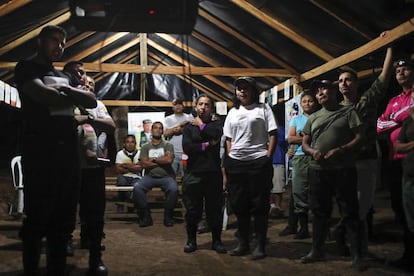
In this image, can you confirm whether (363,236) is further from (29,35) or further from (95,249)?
(29,35)

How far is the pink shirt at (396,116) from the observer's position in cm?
316

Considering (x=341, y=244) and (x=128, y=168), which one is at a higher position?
(x=128, y=168)

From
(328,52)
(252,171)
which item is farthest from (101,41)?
(252,171)

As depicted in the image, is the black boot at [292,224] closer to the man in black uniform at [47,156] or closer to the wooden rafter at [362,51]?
the wooden rafter at [362,51]

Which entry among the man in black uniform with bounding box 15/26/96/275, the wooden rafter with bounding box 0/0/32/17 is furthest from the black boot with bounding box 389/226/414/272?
the wooden rafter with bounding box 0/0/32/17

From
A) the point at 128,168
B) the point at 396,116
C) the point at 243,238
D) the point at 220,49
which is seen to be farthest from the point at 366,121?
the point at 220,49

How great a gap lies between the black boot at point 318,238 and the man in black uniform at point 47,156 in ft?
6.21

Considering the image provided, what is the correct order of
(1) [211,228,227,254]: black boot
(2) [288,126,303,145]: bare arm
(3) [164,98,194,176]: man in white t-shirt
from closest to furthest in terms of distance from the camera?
(1) [211,228,227,254]: black boot → (2) [288,126,303,145]: bare arm → (3) [164,98,194,176]: man in white t-shirt

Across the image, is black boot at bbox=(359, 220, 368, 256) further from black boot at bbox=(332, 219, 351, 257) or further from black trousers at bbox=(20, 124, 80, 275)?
black trousers at bbox=(20, 124, 80, 275)

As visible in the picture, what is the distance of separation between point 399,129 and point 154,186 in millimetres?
3354

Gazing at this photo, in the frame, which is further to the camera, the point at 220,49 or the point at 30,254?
the point at 220,49

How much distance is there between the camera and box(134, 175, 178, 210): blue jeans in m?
5.45

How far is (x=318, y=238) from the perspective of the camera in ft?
11.0

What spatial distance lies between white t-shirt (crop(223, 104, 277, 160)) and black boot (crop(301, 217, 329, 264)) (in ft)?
2.35
